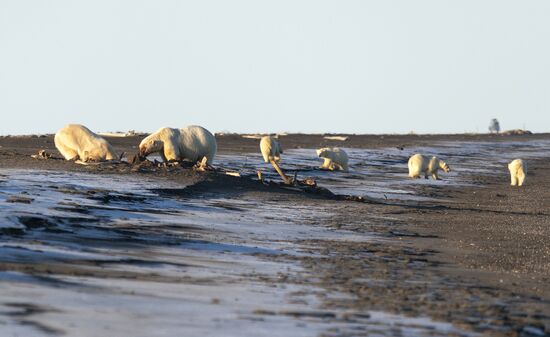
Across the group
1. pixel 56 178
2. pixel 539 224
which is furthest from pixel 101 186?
pixel 539 224

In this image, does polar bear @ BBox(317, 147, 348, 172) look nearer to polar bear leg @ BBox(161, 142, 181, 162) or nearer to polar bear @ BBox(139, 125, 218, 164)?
polar bear @ BBox(139, 125, 218, 164)

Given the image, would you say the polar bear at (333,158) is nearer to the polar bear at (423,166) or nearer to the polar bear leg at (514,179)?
the polar bear at (423,166)

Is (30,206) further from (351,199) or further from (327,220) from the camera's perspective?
(351,199)

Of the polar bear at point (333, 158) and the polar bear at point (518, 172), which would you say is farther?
the polar bear at point (333, 158)

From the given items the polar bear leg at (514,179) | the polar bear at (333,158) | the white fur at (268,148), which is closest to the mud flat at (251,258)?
the polar bear leg at (514,179)

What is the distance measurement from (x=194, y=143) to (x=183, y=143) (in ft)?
0.84

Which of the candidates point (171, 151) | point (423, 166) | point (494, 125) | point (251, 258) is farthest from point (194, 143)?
point (494, 125)

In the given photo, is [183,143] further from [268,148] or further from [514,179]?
[514,179]

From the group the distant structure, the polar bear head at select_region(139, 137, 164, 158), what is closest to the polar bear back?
the polar bear head at select_region(139, 137, 164, 158)

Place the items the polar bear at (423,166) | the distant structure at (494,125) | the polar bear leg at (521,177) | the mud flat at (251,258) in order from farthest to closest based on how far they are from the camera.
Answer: the distant structure at (494,125) < the polar bear at (423,166) < the polar bear leg at (521,177) < the mud flat at (251,258)

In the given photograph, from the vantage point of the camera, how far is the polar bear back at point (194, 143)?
27.1 meters

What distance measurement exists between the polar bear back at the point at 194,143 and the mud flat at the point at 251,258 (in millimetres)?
2256

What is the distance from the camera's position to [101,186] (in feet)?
66.7

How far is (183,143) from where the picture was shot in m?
27.1
